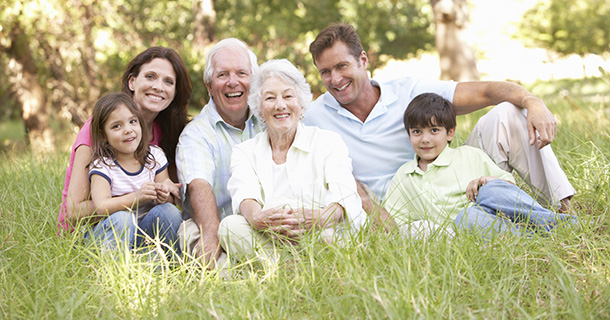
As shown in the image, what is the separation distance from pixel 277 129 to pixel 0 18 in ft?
16.7

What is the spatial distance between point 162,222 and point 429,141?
1761 mm

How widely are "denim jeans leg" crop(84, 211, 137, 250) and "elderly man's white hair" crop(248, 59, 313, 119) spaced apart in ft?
3.44

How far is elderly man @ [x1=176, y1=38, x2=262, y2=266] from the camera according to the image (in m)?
3.42

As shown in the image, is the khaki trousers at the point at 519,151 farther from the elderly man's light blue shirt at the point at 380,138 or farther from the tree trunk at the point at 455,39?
the tree trunk at the point at 455,39

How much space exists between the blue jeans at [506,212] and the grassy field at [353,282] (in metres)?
0.12

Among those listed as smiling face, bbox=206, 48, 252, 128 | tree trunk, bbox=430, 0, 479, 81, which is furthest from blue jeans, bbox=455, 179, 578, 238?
tree trunk, bbox=430, 0, 479, 81

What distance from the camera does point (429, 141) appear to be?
348cm

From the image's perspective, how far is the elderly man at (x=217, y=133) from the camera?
3424 millimetres

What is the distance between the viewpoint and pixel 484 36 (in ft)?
91.7

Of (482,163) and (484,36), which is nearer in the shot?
(482,163)

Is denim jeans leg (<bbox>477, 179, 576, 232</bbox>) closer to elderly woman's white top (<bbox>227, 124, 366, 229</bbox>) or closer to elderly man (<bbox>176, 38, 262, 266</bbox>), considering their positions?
elderly woman's white top (<bbox>227, 124, 366, 229</bbox>)

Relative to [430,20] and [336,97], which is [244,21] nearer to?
[430,20]

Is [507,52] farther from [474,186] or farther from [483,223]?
[483,223]

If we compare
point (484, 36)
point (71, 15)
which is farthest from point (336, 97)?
point (484, 36)
